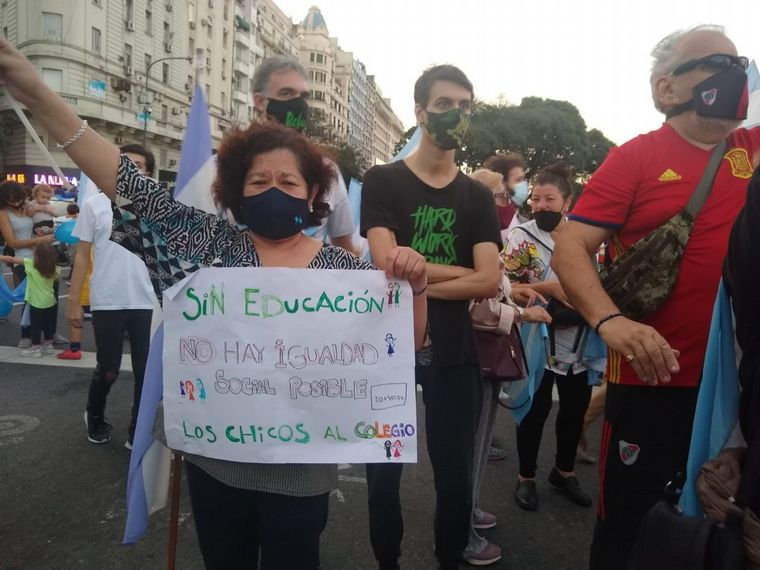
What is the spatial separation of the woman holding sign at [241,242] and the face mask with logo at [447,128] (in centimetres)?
60

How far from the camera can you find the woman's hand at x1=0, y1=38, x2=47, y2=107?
60.1 inches

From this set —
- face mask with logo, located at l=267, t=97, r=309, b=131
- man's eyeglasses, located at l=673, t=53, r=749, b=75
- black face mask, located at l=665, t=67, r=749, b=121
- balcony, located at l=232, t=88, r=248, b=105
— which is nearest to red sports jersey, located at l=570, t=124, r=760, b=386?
black face mask, located at l=665, t=67, r=749, b=121

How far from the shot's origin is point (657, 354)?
59.2 inches

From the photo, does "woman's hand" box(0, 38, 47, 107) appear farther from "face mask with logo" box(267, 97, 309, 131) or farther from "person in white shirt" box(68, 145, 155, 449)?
"person in white shirt" box(68, 145, 155, 449)

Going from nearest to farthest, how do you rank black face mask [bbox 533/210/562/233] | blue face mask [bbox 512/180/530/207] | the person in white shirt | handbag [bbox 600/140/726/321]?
handbag [bbox 600/140/726/321] < black face mask [bbox 533/210/562/233] < the person in white shirt < blue face mask [bbox 512/180/530/207]

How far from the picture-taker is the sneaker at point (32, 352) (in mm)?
6094

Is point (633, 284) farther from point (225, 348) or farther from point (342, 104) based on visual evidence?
point (342, 104)

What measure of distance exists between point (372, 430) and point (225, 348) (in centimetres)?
51

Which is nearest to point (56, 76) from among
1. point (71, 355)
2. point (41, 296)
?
point (41, 296)

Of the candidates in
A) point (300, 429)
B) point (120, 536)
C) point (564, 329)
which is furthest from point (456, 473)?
point (120, 536)

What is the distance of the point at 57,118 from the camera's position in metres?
1.58

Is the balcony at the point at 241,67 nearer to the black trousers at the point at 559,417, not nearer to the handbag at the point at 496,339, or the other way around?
the black trousers at the point at 559,417

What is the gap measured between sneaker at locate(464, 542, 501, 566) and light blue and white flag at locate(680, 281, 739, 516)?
1423 mm

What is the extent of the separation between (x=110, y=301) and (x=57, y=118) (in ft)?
7.93
